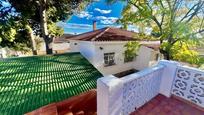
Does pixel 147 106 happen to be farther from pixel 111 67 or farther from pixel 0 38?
pixel 0 38

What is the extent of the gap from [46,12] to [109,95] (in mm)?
16104

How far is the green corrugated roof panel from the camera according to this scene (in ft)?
15.9

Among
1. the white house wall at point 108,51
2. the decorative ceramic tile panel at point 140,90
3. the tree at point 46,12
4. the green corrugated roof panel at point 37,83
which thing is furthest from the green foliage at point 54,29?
the decorative ceramic tile panel at point 140,90

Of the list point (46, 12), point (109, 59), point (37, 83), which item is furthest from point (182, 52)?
point (46, 12)

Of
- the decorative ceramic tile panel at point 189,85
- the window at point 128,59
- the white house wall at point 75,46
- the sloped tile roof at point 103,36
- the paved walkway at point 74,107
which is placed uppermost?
the sloped tile roof at point 103,36

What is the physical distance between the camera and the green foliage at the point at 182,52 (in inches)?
398

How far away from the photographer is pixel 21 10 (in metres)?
14.0

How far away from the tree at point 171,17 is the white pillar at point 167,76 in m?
5.95

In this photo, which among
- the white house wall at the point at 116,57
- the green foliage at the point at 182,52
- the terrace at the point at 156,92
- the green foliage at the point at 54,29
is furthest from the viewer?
the green foliage at the point at 54,29

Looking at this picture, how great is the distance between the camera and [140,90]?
3922 mm

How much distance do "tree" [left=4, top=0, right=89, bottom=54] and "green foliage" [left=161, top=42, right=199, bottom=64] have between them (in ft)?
36.5

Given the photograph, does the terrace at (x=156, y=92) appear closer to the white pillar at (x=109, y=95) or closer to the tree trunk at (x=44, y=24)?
the white pillar at (x=109, y=95)

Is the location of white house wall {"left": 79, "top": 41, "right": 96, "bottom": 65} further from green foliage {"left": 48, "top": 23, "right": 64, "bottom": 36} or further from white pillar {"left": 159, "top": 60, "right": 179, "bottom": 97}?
white pillar {"left": 159, "top": 60, "right": 179, "bottom": 97}

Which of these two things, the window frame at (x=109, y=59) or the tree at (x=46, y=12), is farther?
the tree at (x=46, y=12)
